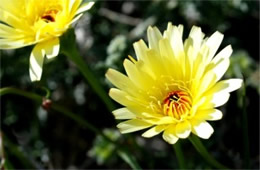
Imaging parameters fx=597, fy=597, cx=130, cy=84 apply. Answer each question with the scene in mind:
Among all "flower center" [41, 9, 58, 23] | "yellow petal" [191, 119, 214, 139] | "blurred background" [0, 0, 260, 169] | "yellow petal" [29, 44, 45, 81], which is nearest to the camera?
"yellow petal" [191, 119, 214, 139]

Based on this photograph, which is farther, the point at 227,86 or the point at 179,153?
the point at 179,153

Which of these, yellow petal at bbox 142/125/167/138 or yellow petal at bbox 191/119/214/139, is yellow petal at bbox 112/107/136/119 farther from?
yellow petal at bbox 191/119/214/139

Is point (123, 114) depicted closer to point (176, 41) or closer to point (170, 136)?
point (170, 136)

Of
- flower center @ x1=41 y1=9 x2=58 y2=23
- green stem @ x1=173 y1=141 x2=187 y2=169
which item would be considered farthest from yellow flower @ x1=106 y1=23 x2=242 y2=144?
flower center @ x1=41 y1=9 x2=58 y2=23

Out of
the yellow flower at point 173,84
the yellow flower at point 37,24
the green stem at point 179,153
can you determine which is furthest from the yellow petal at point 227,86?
the yellow flower at point 37,24

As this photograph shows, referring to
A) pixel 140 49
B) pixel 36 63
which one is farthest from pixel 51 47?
pixel 140 49

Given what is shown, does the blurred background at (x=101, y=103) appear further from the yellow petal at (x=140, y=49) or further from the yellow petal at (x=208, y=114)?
the yellow petal at (x=208, y=114)
